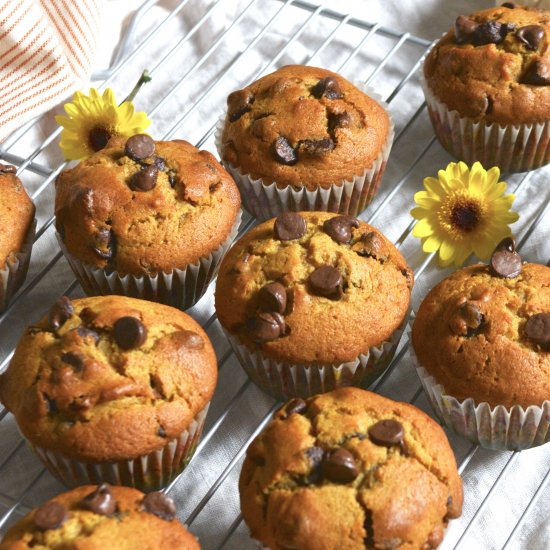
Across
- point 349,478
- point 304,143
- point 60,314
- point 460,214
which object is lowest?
point 460,214

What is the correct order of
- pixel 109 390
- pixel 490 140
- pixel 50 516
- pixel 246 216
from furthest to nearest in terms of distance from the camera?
pixel 246 216
pixel 490 140
pixel 109 390
pixel 50 516

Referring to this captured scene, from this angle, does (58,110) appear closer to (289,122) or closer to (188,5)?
(188,5)

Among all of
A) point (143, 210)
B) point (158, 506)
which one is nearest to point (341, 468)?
point (158, 506)

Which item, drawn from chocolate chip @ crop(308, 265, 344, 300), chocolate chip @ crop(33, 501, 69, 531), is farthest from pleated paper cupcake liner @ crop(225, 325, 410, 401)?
chocolate chip @ crop(33, 501, 69, 531)

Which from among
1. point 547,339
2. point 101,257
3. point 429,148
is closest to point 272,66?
point 429,148

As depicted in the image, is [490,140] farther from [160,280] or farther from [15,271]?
[15,271]

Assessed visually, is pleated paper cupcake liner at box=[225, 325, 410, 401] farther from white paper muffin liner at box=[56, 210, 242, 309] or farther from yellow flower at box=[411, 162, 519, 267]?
yellow flower at box=[411, 162, 519, 267]
